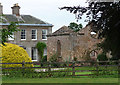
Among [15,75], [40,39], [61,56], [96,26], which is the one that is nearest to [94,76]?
[15,75]

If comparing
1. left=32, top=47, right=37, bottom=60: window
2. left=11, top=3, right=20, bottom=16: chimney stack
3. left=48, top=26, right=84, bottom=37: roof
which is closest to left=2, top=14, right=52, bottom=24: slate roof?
left=11, top=3, right=20, bottom=16: chimney stack

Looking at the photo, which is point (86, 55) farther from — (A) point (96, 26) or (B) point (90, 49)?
(A) point (96, 26)

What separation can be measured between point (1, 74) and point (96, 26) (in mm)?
12554

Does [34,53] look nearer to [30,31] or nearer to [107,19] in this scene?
[30,31]

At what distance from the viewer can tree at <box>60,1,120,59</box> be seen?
21.0ft

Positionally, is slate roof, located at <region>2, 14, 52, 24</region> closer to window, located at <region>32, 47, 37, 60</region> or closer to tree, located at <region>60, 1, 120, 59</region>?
window, located at <region>32, 47, 37, 60</region>

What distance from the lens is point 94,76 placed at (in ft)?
59.3

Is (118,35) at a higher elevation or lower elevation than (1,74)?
higher

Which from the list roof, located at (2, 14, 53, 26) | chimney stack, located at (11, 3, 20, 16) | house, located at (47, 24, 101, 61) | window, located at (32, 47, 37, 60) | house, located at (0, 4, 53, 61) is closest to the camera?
house, located at (47, 24, 101, 61)

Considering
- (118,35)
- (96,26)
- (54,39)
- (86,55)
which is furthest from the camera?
(54,39)

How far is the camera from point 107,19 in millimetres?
6898

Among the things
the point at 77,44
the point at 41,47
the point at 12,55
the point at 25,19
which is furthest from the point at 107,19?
the point at 25,19

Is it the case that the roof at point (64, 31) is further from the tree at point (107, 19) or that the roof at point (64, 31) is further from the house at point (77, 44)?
the tree at point (107, 19)

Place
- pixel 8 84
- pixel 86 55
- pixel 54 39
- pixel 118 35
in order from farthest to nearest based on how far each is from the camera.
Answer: pixel 54 39
pixel 86 55
pixel 8 84
pixel 118 35
